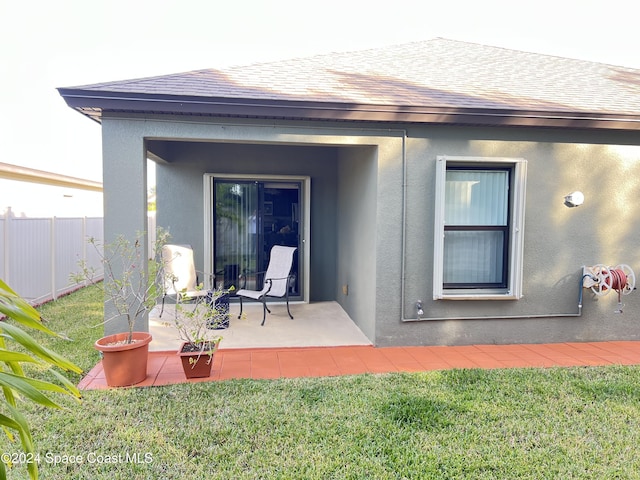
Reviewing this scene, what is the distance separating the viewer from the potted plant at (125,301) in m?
3.55

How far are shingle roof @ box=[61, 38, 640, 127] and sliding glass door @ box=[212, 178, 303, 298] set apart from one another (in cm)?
201

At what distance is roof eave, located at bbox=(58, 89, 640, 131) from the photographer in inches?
159

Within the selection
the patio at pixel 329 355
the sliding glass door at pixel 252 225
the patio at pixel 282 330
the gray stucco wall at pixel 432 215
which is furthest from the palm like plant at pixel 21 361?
the sliding glass door at pixel 252 225

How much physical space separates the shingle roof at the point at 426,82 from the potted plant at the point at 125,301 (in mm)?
1597

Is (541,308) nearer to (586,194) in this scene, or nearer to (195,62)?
(586,194)

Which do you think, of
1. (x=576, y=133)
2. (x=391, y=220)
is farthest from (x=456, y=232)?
(x=576, y=133)

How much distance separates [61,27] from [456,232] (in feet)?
56.3

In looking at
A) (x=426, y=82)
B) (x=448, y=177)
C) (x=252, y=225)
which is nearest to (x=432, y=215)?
(x=448, y=177)

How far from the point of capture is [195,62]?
60.0 ft

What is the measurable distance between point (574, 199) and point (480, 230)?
1146 millimetres

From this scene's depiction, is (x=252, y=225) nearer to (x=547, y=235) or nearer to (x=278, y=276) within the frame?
(x=278, y=276)

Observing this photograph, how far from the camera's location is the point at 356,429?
2.84 meters

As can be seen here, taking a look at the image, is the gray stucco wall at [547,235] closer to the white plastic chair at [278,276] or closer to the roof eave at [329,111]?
the roof eave at [329,111]

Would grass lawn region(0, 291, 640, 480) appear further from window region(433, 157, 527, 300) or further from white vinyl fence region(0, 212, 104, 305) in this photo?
white vinyl fence region(0, 212, 104, 305)
